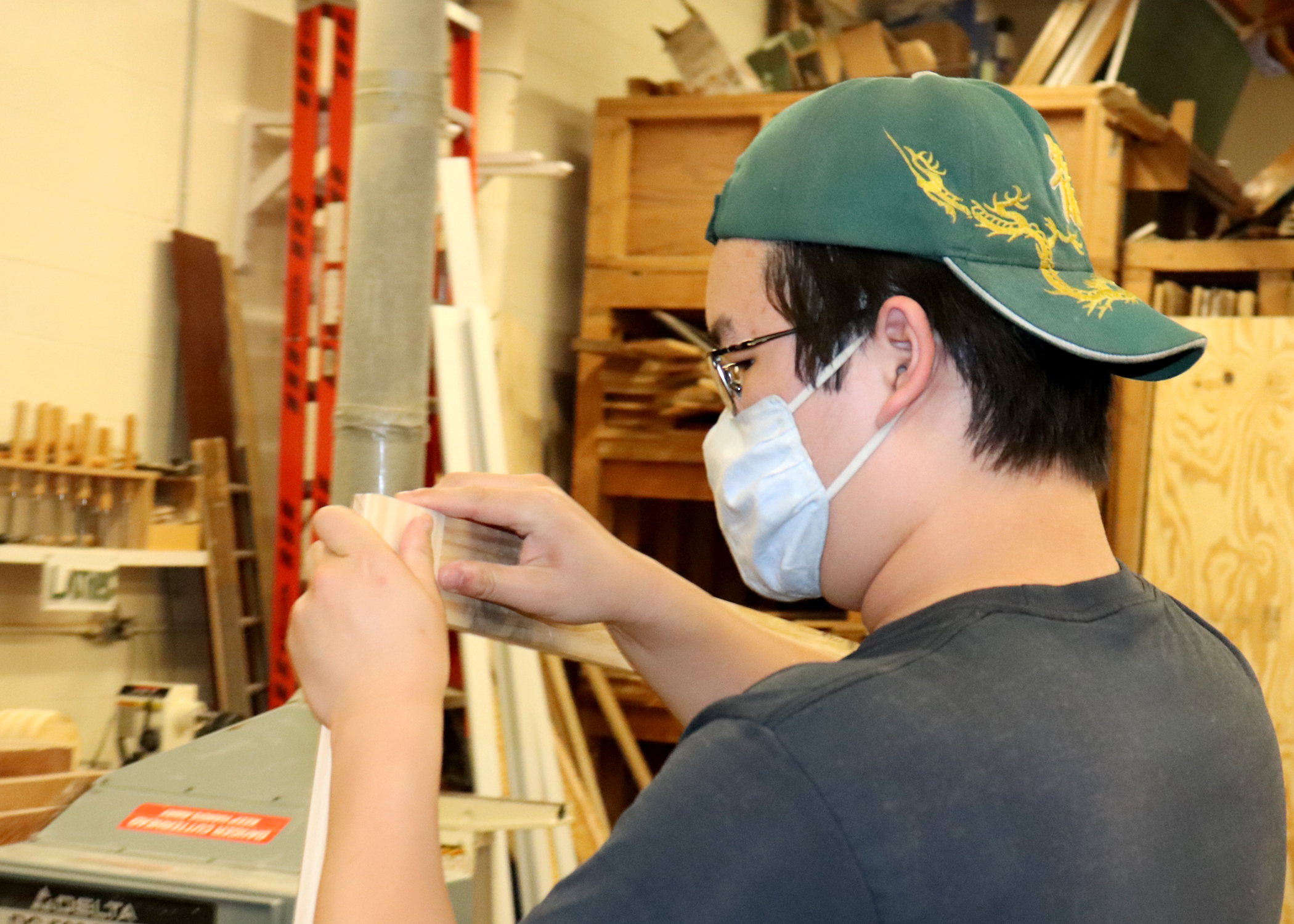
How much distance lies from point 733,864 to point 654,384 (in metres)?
3.39

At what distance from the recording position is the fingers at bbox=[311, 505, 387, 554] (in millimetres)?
1014

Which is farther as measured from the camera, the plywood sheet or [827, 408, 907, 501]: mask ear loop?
the plywood sheet

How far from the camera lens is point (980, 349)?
102 cm

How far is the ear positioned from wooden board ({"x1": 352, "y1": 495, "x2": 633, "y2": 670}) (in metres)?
0.40

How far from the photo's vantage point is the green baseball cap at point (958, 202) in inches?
39.1

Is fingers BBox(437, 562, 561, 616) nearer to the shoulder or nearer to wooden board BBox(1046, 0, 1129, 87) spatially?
the shoulder

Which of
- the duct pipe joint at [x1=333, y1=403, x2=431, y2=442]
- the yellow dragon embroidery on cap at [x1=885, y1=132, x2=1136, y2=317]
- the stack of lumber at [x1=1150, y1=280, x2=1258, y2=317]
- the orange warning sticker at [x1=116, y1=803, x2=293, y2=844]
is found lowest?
the orange warning sticker at [x1=116, y1=803, x2=293, y2=844]

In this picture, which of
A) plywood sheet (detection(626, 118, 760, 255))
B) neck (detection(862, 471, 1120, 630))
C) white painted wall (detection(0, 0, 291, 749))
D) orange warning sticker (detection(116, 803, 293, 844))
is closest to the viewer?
neck (detection(862, 471, 1120, 630))

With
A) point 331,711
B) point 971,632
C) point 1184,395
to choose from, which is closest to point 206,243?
point 1184,395

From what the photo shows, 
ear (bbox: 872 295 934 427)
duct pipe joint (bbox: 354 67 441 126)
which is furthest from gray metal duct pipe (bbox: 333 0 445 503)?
ear (bbox: 872 295 934 427)

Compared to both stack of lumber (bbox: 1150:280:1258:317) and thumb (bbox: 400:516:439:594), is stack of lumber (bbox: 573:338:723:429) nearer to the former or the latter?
stack of lumber (bbox: 1150:280:1258:317)

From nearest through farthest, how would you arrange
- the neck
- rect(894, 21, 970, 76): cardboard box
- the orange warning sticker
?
the neck
the orange warning sticker
rect(894, 21, 970, 76): cardboard box

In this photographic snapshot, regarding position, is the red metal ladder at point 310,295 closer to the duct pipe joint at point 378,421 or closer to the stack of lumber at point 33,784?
the duct pipe joint at point 378,421

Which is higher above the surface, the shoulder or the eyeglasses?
the eyeglasses
